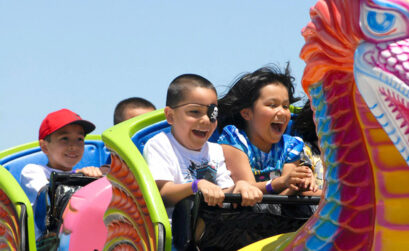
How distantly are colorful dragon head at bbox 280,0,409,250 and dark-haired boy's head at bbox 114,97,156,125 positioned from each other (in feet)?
11.2

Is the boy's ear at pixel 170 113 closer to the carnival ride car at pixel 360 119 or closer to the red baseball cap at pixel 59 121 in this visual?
the carnival ride car at pixel 360 119

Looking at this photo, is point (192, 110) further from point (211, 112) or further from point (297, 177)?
point (297, 177)

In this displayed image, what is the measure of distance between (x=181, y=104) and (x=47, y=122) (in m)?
1.63

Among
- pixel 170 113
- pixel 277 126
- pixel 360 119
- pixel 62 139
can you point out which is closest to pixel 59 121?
pixel 62 139

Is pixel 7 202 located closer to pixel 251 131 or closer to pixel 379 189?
pixel 251 131

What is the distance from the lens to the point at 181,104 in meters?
2.52

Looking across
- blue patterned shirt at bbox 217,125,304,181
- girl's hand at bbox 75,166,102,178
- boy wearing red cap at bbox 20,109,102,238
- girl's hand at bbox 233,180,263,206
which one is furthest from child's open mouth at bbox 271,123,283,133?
boy wearing red cap at bbox 20,109,102,238

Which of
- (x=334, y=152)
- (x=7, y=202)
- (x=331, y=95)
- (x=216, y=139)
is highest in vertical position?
(x=331, y=95)

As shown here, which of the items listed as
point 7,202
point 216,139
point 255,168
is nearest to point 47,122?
point 7,202

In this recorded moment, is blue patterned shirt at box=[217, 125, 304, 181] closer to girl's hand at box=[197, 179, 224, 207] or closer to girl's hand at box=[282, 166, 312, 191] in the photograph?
girl's hand at box=[282, 166, 312, 191]

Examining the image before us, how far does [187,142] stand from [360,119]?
1.25 metres

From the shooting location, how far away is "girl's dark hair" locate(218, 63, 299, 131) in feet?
9.04

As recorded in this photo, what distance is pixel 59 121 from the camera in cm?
385

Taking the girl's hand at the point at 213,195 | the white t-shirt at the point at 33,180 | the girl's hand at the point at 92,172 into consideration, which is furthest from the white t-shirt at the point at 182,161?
the white t-shirt at the point at 33,180
